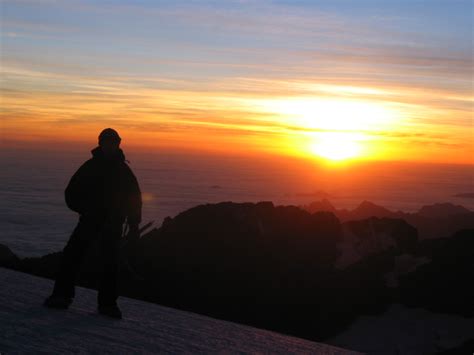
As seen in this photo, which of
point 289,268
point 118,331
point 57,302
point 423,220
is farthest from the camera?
point 423,220

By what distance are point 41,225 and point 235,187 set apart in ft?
343

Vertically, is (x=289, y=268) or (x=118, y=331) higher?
(x=118, y=331)

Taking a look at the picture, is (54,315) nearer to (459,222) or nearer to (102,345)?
(102,345)

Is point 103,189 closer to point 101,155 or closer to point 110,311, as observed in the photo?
point 101,155

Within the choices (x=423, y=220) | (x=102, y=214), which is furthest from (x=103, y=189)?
(x=423, y=220)

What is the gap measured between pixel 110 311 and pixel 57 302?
0.52 m

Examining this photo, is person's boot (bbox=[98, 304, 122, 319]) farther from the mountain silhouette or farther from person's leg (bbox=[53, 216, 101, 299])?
the mountain silhouette

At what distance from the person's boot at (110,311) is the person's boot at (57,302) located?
337mm

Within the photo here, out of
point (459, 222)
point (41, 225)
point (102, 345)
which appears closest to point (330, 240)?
point (102, 345)

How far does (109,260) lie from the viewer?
6.57 m

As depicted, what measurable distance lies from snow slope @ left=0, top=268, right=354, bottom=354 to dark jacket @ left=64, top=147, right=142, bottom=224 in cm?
102

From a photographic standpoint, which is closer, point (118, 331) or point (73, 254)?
point (118, 331)

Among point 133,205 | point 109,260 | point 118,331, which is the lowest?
point 118,331

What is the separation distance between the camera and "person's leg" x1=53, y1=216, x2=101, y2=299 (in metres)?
6.54
